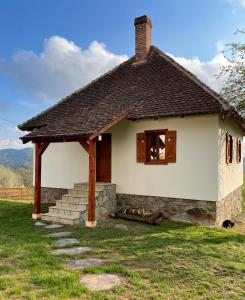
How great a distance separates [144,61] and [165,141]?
527 cm

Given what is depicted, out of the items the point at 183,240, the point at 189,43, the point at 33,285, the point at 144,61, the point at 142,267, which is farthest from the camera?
the point at 144,61

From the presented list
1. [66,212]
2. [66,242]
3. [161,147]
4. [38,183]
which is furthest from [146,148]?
[66,242]

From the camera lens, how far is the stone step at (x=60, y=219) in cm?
984

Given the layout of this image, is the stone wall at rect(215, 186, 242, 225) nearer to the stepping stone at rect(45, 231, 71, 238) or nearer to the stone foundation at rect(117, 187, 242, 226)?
the stone foundation at rect(117, 187, 242, 226)

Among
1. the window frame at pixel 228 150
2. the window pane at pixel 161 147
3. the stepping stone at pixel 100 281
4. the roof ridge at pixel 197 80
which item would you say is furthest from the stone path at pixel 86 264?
the window frame at pixel 228 150

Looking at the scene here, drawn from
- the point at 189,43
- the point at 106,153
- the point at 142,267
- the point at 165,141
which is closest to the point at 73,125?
the point at 106,153

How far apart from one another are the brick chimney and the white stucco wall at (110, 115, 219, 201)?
4.62 m

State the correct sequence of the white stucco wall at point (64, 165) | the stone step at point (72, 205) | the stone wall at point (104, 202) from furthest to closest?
the white stucco wall at point (64, 165) → the stone wall at point (104, 202) → the stone step at point (72, 205)

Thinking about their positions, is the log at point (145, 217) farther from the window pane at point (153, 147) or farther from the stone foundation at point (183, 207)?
the window pane at point (153, 147)

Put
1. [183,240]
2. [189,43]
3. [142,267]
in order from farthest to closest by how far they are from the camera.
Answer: [189,43]
[183,240]
[142,267]

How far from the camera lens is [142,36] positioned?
14562 mm

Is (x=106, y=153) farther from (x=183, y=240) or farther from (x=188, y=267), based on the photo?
(x=188, y=267)

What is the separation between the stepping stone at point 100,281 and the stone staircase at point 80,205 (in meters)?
4.75

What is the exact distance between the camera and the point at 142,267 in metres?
5.75
